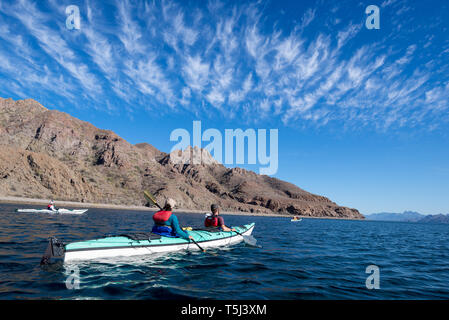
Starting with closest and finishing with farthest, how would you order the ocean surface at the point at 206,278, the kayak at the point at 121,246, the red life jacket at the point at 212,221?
the ocean surface at the point at 206,278 → the kayak at the point at 121,246 → the red life jacket at the point at 212,221

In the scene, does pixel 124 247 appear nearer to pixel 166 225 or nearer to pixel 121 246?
pixel 121 246

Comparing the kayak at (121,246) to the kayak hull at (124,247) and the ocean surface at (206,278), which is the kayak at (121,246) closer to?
the kayak hull at (124,247)

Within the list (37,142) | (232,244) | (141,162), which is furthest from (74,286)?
(141,162)

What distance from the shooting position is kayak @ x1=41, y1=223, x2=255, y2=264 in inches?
301

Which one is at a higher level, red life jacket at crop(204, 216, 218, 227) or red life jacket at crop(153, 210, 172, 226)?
red life jacket at crop(153, 210, 172, 226)

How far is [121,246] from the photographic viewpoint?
8.93m

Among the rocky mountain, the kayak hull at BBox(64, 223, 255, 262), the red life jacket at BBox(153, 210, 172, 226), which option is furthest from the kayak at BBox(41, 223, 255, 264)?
the rocky mountain

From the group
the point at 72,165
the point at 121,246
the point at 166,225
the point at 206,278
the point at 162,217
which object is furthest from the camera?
the point at 72,165

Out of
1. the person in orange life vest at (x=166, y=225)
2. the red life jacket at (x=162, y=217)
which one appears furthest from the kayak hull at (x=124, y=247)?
the red life jacket at (x=162, y=217)

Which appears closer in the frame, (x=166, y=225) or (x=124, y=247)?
(x=124, y=247)

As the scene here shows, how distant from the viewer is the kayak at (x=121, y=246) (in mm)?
7645

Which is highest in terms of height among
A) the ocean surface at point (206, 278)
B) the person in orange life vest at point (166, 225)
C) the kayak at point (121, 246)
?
the person in orange life vest at point (166, 225)

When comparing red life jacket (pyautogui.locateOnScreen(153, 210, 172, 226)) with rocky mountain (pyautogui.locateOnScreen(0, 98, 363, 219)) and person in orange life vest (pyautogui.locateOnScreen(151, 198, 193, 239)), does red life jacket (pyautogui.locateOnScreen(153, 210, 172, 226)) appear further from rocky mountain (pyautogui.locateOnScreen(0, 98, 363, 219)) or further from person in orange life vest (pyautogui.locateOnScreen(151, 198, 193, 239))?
rocky mountain (pyautogui.locateOnScreen(0, 98, 363, 219))

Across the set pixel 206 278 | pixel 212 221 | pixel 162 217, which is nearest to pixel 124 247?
pixel 162 217
